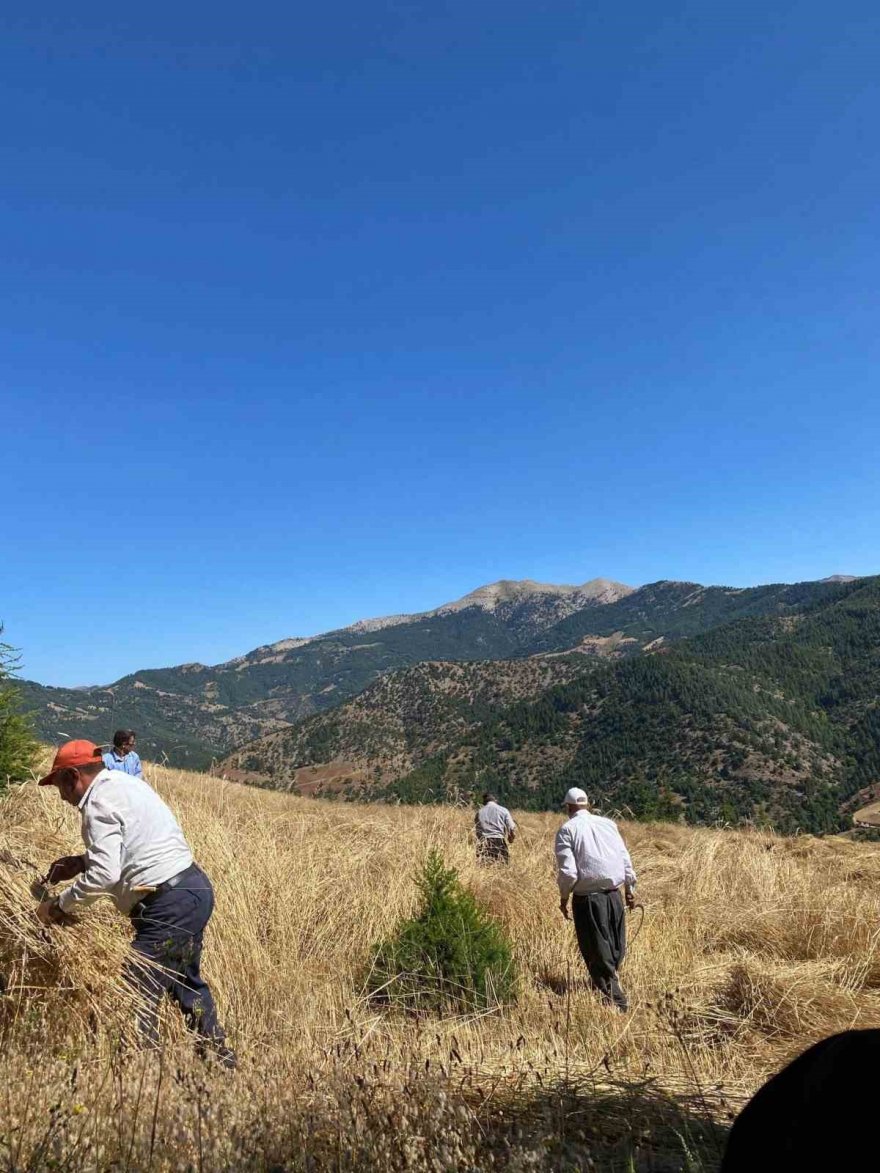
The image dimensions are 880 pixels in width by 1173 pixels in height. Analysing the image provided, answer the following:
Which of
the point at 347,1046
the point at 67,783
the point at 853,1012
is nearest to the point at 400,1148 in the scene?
the point at 347,1046

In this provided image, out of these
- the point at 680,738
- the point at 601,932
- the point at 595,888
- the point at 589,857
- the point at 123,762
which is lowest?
the point at 680,738

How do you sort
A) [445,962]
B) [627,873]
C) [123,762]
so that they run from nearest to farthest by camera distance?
[445,962]
[627,873]
[123,762]

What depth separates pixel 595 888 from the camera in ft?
16.1

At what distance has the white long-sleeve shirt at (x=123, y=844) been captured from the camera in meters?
2.89

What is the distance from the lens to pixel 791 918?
5.49 meters

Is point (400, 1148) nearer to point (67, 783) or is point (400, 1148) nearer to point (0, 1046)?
point (0, 1046)

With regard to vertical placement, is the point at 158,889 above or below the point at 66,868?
below

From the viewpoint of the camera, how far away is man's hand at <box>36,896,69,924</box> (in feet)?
9.57

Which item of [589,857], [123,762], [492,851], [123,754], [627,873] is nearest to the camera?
[589,857]

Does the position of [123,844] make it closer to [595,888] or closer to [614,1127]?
[614,1127]

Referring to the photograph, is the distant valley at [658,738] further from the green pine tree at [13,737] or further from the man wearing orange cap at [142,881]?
the man wearing orange cap at [142,881]

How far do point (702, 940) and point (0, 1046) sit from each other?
491cm

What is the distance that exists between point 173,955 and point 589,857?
2.99 m

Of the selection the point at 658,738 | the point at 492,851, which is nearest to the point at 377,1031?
the point at 492,851
